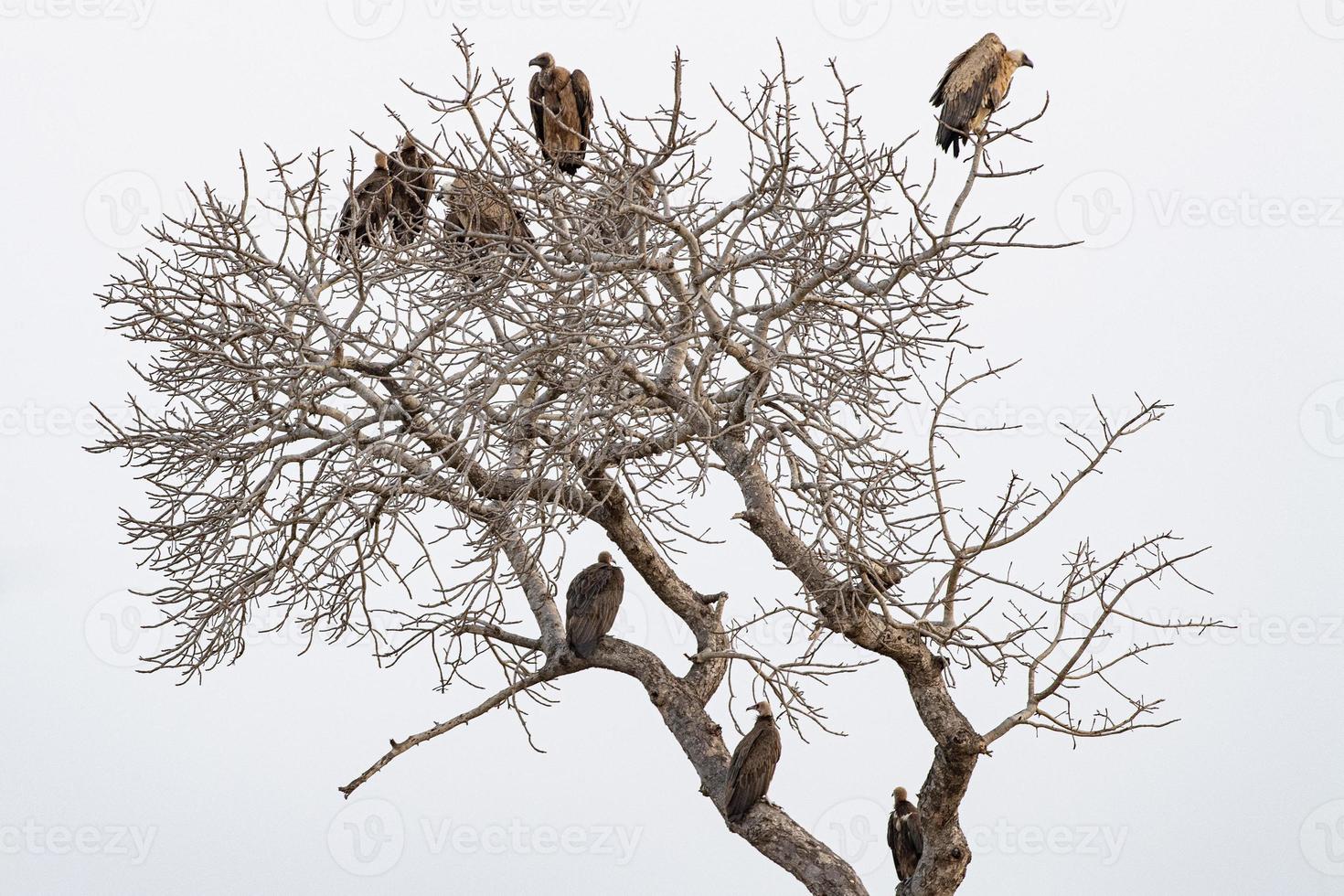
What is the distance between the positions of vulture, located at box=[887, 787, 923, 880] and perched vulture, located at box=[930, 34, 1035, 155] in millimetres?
→ 3408

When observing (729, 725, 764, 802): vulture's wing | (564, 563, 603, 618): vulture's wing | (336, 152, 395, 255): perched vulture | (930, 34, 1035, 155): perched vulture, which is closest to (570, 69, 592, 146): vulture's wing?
(336, 152, 395, 255): perched vulture

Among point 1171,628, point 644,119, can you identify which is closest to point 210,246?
point 644,119

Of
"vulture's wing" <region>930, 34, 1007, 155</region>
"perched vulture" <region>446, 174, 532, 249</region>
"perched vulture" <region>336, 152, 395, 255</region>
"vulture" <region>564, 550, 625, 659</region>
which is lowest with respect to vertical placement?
"vulture" <region>564, 550, 625, 659</region>

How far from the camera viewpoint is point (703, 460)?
6957 millimetres

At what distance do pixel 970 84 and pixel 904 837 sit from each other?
381cm

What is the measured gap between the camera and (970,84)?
24.3 feet

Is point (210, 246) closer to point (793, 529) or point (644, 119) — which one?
point (644, 119)

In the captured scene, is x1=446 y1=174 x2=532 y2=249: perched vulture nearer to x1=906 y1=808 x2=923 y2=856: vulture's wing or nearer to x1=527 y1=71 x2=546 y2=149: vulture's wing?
x1=527 y1=71 x2=546 y2=149: vulture's wing

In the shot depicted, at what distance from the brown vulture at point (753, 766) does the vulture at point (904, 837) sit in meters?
0.74

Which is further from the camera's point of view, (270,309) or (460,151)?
(270,309)

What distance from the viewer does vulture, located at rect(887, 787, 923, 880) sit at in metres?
7.27

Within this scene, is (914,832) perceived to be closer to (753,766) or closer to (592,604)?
(753,766)

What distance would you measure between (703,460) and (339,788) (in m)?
2.61

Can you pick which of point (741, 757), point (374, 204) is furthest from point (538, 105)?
point (741, 757)
